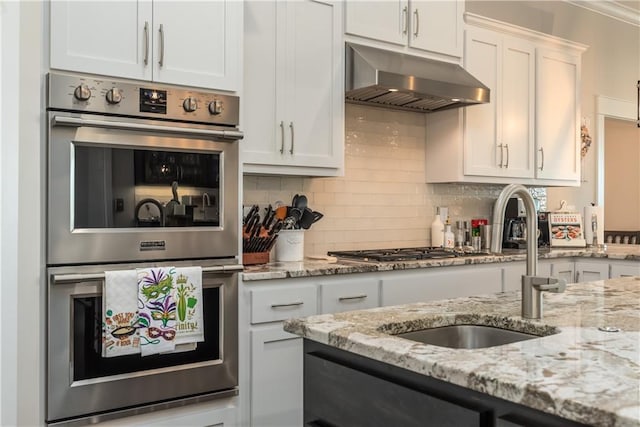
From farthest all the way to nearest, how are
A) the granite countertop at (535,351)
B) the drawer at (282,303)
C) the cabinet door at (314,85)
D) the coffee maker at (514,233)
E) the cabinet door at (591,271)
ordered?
the coffee maker at (514,233), the cabinet door at (591,271), the cabinet door at (314,85), the drawer at (282,303), the granite countertop at (535,351)

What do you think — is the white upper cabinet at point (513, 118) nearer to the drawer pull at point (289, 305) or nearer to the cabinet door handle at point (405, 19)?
the cabinet door handle at point (405, 19)

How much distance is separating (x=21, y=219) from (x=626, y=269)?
3.57 metres

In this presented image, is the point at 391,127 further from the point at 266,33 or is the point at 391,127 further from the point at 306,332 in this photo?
the point at 306,332

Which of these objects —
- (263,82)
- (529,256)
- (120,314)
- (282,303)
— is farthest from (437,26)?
(120,314)

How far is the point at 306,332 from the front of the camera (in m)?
1.39

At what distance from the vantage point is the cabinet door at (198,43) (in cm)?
242

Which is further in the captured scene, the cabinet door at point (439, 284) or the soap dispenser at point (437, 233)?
the soap dispenser at point (437, 233)

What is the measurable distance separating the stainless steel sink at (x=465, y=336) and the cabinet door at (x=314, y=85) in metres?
1.64

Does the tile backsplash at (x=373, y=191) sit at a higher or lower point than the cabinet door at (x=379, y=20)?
lower

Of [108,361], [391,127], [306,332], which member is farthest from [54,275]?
[391,127]

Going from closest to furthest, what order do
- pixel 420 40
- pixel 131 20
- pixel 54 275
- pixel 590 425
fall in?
1. pixel 590 425
2. pixel 54 275
3. pixel 131 20
4. pixel 420 40

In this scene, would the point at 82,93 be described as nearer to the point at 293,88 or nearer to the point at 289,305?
the point at 293,88

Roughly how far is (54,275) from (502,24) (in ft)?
10.8

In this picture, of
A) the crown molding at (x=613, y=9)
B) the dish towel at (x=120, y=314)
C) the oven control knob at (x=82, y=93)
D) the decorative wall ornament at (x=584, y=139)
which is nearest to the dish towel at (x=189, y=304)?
the dish towel at (x=120, y=314)
